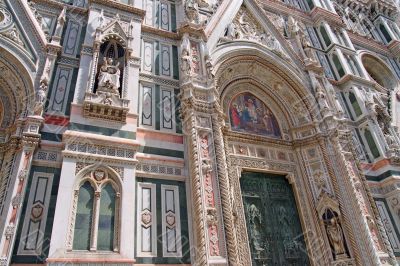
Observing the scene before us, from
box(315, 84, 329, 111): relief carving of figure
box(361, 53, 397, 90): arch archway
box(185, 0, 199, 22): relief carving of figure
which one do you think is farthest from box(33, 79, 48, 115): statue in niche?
box(361, 53, 397, 90): arch archway

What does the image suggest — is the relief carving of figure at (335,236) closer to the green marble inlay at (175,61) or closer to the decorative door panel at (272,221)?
the decorative door panel at (272,221)

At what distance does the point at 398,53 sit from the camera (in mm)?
16438

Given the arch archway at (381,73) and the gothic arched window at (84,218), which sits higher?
the arch archway at (381,73)

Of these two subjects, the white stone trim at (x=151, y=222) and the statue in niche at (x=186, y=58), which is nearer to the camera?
the white stone trim at (x=151, y=222)

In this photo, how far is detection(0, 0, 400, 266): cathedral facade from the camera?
20.2ft

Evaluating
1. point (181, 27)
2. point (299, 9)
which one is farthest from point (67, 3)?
point (299, 9)

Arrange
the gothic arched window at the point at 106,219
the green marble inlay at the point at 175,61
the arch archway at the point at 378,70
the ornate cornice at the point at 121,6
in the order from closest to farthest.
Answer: the gothic arched window at the point at 106,219 < the ornate cornice at the point at 121,6 < the green marble inlay at the point at 175,61 < the arch archway at the point at 378,70

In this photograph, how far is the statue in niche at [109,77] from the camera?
751cm

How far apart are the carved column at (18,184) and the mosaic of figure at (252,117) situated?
5672 mm

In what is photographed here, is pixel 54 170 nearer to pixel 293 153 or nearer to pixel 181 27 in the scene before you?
pixel 181 27

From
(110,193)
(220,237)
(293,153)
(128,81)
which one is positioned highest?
(128,81)

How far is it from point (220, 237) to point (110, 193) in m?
2.42

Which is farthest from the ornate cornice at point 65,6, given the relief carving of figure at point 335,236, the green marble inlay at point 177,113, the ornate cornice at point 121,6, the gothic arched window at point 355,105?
the gothic arched window at point 355,105

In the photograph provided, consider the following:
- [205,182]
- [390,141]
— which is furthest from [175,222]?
[390,141]
